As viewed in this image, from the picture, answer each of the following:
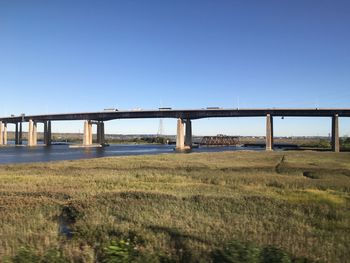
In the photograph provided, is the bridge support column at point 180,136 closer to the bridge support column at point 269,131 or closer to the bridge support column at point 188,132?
the bridge support column at point 188,132

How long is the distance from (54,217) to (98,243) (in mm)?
6338

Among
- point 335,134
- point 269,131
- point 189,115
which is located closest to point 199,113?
point 189,115

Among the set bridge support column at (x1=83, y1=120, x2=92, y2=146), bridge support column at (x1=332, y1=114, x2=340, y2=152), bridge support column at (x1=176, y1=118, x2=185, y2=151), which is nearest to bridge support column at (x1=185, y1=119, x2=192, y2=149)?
bridge support column at (x1=176, y1=118, x2=185, y2=151)

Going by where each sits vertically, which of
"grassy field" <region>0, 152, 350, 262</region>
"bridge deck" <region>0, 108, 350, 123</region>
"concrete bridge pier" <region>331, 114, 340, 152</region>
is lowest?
"grassy field" <region>0, 152, 350, 262</region>

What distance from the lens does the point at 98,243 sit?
43.0ft

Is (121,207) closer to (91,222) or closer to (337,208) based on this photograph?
(91,222)

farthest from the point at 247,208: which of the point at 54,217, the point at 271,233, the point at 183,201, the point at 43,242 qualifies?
the point at 43,242

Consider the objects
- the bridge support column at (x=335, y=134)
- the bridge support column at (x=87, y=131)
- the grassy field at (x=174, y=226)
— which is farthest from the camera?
the bridge support column at (x=87, y=131)

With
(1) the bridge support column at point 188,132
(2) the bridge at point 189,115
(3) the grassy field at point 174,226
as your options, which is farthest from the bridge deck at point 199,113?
(3) the grassy field at point 174,226

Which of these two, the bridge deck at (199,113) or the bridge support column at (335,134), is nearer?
the bridge support column at (335,134)

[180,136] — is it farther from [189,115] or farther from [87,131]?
[87,131]

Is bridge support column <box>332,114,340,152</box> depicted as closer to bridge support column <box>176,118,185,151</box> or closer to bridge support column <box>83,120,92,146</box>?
bridge support column <box>176,118,185,151</box>

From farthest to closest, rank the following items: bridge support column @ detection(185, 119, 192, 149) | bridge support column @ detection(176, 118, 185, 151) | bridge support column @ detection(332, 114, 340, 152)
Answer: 1. bridge support column @ detection(185, 119, 192, 149)
2. bridge support column @ detection(176, 118, 185, 151)
3. bridge support column @ detection(332, 114, 340, 152)

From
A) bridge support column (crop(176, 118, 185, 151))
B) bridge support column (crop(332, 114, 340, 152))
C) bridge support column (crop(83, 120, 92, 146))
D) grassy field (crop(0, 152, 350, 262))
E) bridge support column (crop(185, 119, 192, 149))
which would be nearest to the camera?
grassy field (crop(0, 152, 350, 262))
